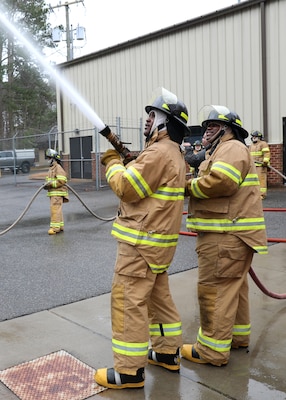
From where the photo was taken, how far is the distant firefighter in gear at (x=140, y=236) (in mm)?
2898

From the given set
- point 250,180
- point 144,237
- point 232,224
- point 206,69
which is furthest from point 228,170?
point 206,69

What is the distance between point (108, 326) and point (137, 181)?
5.62 ft

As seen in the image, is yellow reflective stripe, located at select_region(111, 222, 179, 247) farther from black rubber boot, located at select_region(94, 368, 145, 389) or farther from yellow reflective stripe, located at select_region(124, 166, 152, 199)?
black rubber boot, located at select_region(94, 368, 145, 389)

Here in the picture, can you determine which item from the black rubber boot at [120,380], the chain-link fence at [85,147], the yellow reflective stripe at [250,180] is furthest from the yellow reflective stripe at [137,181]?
the chain-link fence at [85,147]

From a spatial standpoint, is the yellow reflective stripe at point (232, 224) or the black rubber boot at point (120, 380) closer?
the black rubber boot at point (120, 380)

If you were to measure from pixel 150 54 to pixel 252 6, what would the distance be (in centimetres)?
446

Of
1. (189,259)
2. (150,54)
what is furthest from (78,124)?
(189,259)

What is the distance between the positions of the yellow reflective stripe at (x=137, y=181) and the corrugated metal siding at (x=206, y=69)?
41.2 ft

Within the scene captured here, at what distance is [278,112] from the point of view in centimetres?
1448

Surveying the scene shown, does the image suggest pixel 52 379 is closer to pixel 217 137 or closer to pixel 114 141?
pixel 114 141

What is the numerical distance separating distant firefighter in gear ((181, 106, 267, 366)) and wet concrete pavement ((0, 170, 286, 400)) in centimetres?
26

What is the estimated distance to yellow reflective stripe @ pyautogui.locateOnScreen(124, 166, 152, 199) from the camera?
2.85 m

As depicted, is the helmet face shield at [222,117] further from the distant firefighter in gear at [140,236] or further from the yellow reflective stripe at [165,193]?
the yellow reflective stripe at [165,193]

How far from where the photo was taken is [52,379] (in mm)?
3123
